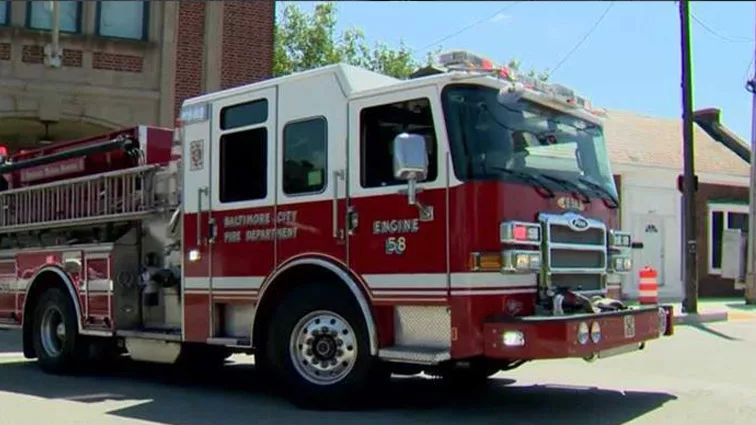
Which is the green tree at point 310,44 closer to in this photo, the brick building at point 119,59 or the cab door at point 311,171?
the brick building at point 119,59

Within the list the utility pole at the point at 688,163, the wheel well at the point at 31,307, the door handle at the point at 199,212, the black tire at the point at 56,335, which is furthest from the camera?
the utility pole at the point at 688,163

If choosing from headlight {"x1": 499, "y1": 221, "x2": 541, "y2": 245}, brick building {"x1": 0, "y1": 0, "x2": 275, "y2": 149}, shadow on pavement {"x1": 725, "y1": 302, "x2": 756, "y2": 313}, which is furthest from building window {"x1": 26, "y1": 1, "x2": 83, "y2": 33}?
shadow on pavement {"x1": 725, "y1": 302, "x2": 756, "y2": 313}

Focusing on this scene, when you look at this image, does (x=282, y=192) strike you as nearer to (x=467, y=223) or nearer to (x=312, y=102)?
(x=312, y=102)

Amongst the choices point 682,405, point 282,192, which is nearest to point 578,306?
point 682,405

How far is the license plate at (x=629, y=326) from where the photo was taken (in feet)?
23.6

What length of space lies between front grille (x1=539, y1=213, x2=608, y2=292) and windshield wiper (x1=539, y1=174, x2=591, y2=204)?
19 cm

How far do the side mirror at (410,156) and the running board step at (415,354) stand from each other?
4.19 feet

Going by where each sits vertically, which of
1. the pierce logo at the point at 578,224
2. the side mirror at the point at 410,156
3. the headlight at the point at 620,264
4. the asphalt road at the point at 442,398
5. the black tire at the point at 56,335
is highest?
the side mirror at the point at 410,156

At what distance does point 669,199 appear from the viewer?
933 inches

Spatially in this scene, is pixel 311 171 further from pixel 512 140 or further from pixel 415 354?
pixel 415 354

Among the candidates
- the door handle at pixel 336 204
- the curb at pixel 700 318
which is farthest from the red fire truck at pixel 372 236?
the curb at pixel 700 318

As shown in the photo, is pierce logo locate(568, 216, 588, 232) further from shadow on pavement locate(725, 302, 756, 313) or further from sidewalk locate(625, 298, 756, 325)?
shadow on pavement locate(725, 302, 756, 313)

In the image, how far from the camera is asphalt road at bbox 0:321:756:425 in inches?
284

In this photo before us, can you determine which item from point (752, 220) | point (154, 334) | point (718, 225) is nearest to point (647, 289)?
point (752, 220)
